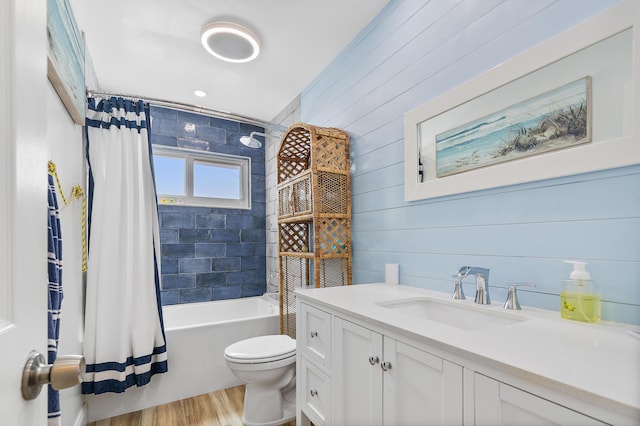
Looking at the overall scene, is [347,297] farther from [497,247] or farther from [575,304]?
[575,304]

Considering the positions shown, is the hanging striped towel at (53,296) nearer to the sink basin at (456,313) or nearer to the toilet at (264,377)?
the toilet at (264,377)

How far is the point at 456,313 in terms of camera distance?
49.1 inches

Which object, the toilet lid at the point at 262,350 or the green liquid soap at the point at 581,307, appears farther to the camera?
the toilet lid at the point at 262,350

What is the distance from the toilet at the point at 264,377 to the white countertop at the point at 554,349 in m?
0.97

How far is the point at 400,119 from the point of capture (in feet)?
5.65

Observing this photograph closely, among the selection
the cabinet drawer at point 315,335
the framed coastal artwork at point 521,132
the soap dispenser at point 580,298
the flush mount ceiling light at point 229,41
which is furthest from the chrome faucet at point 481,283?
the flush mount ceiling light at point 229,41

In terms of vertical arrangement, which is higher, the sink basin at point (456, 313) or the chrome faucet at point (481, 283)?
the chrome faucet at point (481, 283)

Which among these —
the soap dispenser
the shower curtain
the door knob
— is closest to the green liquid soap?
the soap dispenser

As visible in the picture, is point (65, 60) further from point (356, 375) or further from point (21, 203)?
→ point (356, 375)

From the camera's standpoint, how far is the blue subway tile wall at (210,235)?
3.13 metres

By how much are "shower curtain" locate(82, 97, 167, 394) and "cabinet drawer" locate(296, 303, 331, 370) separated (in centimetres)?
120

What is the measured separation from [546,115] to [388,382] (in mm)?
1061

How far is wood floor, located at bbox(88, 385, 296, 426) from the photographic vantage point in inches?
77.2

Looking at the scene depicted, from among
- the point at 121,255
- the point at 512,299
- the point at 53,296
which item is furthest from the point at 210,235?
the point at 512,299
